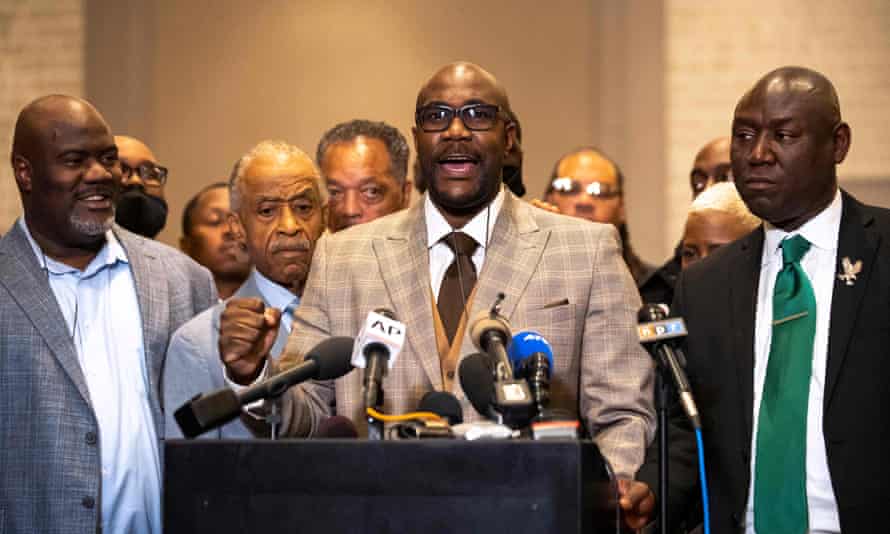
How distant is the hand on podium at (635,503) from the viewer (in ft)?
10.8

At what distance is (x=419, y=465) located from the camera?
2.50 m

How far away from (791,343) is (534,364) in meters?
1.06

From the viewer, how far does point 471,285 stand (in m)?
3.80

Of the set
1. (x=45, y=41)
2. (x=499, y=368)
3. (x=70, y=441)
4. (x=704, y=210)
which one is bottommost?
(x=70, y=441)

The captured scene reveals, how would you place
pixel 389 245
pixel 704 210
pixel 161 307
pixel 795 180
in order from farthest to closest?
1. pixel 704 210
2. pixel 161 307
3. pixel 389 245
4. pixel 795 180

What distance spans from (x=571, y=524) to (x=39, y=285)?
Result: 2.25m

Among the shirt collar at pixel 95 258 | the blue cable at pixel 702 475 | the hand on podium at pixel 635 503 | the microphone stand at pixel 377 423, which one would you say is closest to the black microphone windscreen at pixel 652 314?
the blue cable at pixel 702 475

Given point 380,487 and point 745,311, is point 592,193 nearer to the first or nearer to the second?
point 745,311

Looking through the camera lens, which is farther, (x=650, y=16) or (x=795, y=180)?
(x=650, y=16)

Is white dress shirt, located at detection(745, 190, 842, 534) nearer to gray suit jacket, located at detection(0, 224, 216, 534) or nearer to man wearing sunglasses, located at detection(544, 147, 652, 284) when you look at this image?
gray suit jacket, located at detection(0, 224, 216, 534)

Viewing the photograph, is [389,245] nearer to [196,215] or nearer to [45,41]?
[196,215]

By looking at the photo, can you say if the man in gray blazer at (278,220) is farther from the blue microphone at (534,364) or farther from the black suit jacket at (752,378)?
the blue microphone at (534,364)

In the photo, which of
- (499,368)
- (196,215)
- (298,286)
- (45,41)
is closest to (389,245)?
(298,286)

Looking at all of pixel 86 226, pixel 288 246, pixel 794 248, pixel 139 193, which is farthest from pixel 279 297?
pixel 794 248
